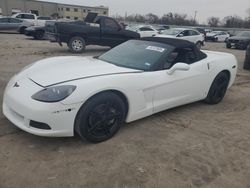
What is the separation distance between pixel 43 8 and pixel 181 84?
221ft

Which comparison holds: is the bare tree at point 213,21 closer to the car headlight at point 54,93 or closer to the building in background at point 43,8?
the building in background at point 43,8

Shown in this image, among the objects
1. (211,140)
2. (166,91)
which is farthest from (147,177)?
(166,91)

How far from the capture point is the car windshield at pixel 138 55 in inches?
163

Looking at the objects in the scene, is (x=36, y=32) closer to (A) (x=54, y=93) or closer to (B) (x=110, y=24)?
(B) (x=110, y=24)

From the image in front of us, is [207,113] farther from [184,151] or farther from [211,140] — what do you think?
[184,151]

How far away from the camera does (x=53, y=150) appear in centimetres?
330

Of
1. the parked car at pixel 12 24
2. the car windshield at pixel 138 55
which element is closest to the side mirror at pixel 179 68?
the car windshield at pixel 138 55

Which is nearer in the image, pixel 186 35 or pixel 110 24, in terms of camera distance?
pixel 110 24

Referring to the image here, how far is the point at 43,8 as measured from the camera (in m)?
65.4

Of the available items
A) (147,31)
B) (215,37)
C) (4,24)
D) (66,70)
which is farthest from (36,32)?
(215,37)

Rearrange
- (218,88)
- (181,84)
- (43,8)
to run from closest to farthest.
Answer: (181,84)
(218,88)
(43,8)

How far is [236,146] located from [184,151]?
2.56 feet

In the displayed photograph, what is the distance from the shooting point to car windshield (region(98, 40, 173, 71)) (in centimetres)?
415

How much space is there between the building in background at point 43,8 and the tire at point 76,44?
4405 centimetres
